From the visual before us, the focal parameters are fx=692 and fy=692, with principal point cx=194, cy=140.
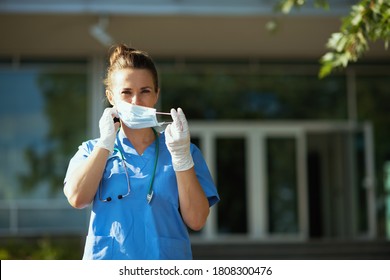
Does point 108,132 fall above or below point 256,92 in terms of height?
below

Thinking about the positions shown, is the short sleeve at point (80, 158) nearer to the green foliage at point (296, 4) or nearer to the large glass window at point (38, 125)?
the green foliage at point (296, 4)

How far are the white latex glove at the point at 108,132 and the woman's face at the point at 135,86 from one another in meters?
0.09

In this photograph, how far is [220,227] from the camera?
13.4 metres

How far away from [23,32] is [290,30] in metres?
4.60

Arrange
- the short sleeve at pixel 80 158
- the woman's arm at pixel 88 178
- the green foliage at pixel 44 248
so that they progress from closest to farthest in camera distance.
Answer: the woman's arm at pixel 88 178
the short sleeve at pixel 80 158
the green foliage at pixel 44 248

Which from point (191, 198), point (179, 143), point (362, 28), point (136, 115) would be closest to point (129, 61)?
point (136, 115)

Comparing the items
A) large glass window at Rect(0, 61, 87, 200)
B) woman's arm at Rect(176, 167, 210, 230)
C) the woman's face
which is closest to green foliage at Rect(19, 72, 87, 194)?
large glass window at Rect(0, 61, 87, 200)

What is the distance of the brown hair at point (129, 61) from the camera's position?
2650 mm

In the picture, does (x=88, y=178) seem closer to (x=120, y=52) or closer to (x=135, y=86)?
(x=135, y=86)

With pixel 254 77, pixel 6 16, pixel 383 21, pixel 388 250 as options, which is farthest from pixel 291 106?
pixel 383 21

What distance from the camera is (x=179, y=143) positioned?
250 centimetres

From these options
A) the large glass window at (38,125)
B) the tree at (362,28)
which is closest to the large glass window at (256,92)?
the large glass window at (38,125)

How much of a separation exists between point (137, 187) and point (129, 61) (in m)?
0.49

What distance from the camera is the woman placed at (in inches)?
98.7
